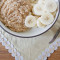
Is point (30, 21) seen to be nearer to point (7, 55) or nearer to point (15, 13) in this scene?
point (15, 13)

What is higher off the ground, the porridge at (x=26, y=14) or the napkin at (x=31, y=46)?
the porridge at (x=26, y=14)

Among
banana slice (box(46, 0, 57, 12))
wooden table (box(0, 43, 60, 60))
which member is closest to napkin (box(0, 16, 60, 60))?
wooden table (box(0, 43, 60, 60))

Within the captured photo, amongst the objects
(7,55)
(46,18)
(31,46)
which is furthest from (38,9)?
(7,55)

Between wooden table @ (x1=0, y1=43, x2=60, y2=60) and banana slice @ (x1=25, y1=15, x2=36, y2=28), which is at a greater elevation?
banana slice @ (x1=25, y1=15, x2=36, y2=28)

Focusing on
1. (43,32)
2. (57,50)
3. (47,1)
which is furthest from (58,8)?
(57,50)

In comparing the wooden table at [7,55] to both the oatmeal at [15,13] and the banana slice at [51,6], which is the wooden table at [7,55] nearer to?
the oatmeal at [15,13]

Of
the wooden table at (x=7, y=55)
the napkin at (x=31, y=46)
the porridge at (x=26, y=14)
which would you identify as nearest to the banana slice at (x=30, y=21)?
the porridge at (x=26, y=14)

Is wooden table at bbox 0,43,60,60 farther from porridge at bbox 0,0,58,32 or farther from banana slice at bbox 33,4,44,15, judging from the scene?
banana slice at bbox 33,4,44,15

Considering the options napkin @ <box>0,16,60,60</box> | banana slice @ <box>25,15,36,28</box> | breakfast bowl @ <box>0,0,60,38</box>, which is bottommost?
napkin @ <box>0,16,60,60</box>
